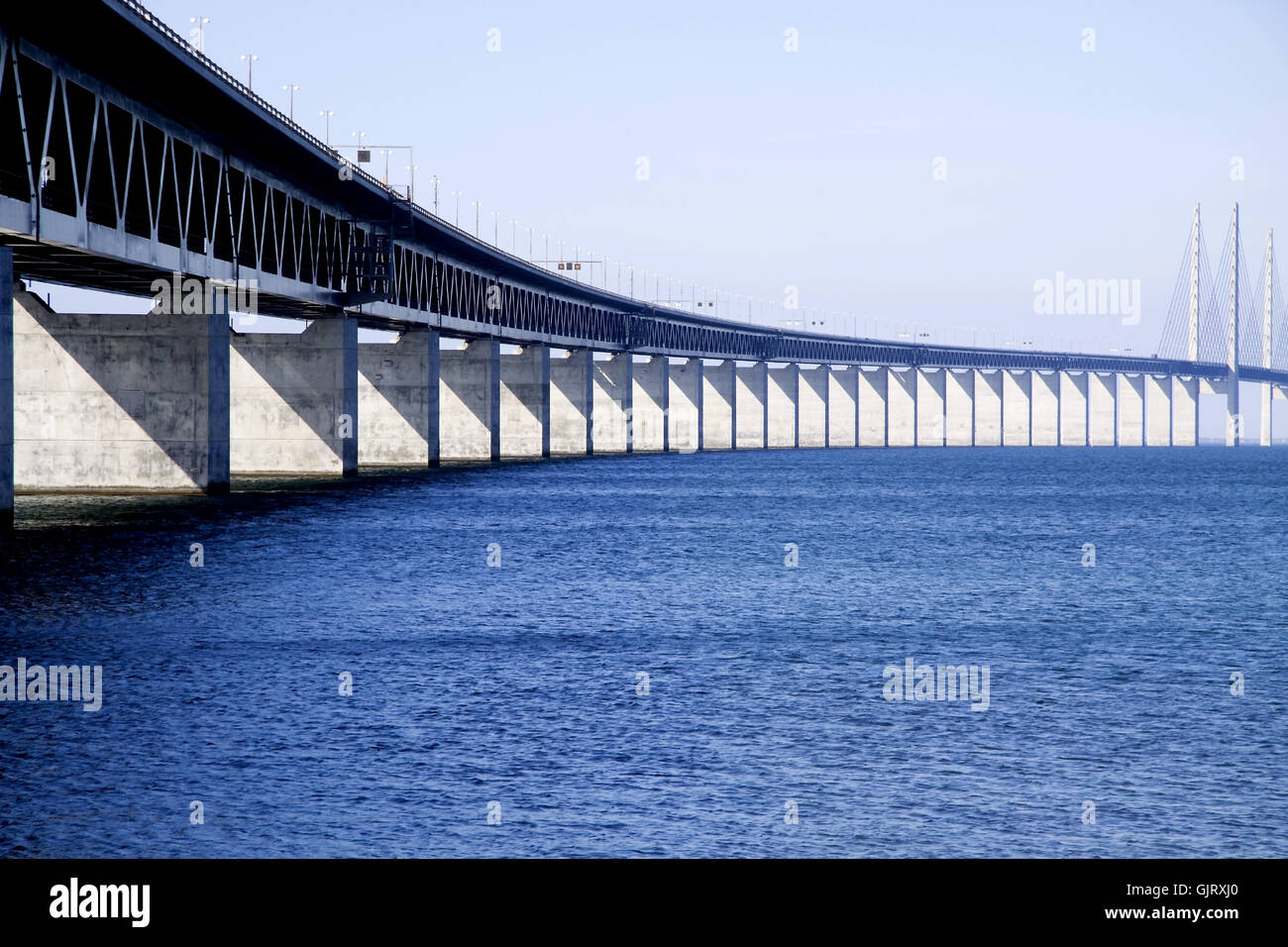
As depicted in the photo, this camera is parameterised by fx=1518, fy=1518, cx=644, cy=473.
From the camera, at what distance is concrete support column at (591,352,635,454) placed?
144 meters

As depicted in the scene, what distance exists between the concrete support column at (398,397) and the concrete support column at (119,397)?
33490 mm

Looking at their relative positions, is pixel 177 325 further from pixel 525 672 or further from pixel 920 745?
pixel 920 745

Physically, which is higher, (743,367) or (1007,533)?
(743,367)

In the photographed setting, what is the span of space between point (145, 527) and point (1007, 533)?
91.7ft

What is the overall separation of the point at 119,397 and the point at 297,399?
18.0 meters

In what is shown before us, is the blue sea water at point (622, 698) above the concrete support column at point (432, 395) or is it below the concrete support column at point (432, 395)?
below

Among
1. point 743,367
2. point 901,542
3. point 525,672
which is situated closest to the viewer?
point 525,672

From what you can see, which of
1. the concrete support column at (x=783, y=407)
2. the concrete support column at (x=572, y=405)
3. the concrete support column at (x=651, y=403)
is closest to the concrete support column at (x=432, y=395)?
the concrete support column at (x=572, y=405)

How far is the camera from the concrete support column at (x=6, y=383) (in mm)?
36562

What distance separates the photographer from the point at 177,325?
175 ft

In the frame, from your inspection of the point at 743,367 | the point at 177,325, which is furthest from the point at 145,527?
the point at 743,367

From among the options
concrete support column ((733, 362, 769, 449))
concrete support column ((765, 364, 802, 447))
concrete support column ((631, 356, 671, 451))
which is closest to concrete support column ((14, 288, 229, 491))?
concrete support column ((631, 356, 671, 451))
